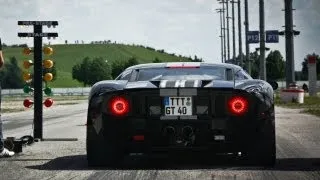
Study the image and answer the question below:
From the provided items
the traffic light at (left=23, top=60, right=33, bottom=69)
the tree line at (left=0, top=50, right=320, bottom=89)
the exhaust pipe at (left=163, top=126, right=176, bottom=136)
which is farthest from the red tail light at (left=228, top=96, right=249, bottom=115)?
the tree line at (left=0, top=50, right=320, bottom=89)

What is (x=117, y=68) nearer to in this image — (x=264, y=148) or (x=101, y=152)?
(x=101, y=152)

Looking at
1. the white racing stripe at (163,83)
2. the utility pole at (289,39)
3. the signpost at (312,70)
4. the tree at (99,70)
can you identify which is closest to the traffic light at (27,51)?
the white racing stripe at (163,83)

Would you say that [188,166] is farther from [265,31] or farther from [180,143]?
[265,31]

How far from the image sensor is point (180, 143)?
304 inches

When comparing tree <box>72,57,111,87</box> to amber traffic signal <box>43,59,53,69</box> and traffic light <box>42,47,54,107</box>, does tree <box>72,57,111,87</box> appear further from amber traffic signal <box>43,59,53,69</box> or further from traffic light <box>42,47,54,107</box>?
amber traffic signal <box>43,59,53,69</box>

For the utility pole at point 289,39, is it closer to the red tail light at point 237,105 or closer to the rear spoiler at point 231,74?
the rear spoiler at point 231,74

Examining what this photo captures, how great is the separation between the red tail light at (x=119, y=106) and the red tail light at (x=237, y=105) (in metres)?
1.11

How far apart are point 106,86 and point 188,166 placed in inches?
54.0

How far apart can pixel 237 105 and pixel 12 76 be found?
15822cm

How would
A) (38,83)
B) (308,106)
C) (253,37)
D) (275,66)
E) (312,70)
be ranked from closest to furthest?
(38,83) → (308,106) → (312,70) → (253,37) → (275,66)

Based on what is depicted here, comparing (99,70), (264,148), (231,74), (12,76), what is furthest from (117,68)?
(264,148)

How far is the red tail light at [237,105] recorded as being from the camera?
767 cm

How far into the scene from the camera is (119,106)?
780 cm

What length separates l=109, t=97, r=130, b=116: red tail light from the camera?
25.5 ft
